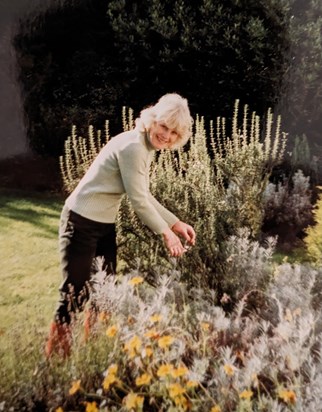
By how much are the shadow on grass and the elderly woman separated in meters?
1.14

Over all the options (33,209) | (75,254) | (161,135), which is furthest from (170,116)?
(33,209)

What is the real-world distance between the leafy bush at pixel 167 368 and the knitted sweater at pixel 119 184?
0.38 metres

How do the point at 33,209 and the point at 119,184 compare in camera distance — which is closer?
the point at 119,184

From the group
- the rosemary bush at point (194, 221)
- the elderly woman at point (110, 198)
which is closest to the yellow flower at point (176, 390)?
the elderly woman at point (110, 198)

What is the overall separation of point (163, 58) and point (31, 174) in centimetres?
211

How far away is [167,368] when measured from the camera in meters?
1.91

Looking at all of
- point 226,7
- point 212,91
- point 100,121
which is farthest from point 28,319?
point 226,7

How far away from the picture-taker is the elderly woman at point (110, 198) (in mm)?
2385

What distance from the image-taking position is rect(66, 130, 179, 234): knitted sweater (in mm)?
2379

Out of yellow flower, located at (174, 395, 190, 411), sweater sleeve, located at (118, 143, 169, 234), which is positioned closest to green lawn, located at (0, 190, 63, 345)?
sweater sleeve, located at (118, 143, 169, 234)

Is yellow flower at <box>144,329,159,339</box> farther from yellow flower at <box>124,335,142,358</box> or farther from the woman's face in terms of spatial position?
A: the woman's face

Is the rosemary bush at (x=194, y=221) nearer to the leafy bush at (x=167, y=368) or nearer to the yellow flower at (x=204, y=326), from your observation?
the leafy bush at (x=167, y=368)

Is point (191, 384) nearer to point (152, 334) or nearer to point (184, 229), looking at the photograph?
point (152, 334)

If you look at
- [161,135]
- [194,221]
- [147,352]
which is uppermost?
[161,135]
